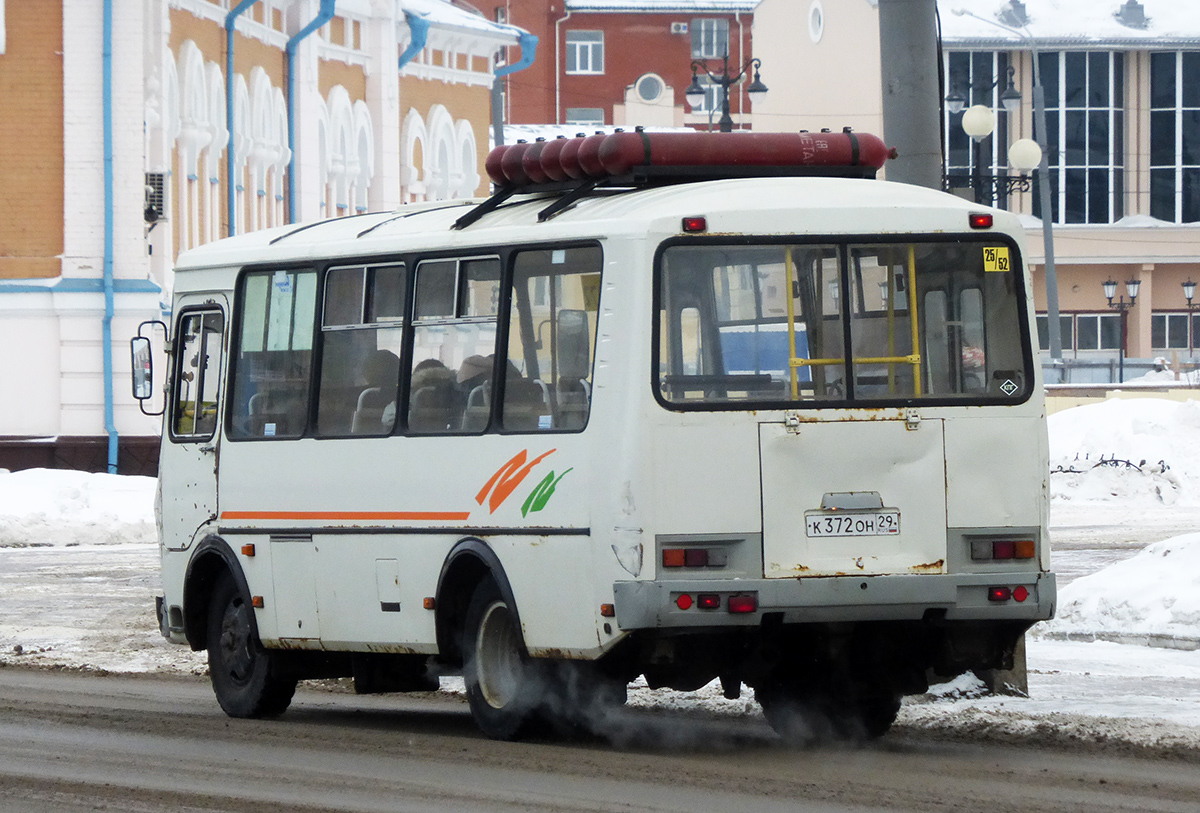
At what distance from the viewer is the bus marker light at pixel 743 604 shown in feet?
30.4

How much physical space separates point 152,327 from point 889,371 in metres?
23.3

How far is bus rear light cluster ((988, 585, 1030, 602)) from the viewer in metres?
Result: 9.55

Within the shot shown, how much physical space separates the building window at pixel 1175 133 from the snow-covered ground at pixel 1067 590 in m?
48.2

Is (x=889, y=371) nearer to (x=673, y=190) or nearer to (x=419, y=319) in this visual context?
(x=673, y=190)

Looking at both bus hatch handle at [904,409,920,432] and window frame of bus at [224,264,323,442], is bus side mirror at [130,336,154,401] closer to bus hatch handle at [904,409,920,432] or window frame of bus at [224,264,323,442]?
window frame of bus at [224,264,323,442]

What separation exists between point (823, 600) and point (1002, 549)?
2.86ft

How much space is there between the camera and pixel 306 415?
1155 cm

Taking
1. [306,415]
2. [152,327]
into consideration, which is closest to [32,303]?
[152,327]

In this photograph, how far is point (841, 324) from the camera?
967cm

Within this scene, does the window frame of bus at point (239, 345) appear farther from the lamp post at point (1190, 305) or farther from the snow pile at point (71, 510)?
the lamp post at point (1190, 305)

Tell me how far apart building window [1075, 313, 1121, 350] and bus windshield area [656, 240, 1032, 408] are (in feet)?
228

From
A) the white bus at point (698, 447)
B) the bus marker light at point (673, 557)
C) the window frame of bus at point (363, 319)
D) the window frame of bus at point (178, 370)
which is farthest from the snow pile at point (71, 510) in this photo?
the bus marker light at point (673, 557)

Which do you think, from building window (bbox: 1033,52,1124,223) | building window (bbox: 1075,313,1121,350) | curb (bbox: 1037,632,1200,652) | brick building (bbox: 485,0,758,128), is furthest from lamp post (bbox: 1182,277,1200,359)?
curb (bbox: 1037,632,1200,652)

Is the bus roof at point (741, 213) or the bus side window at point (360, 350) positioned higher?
the bus roof at point (741, 213)
